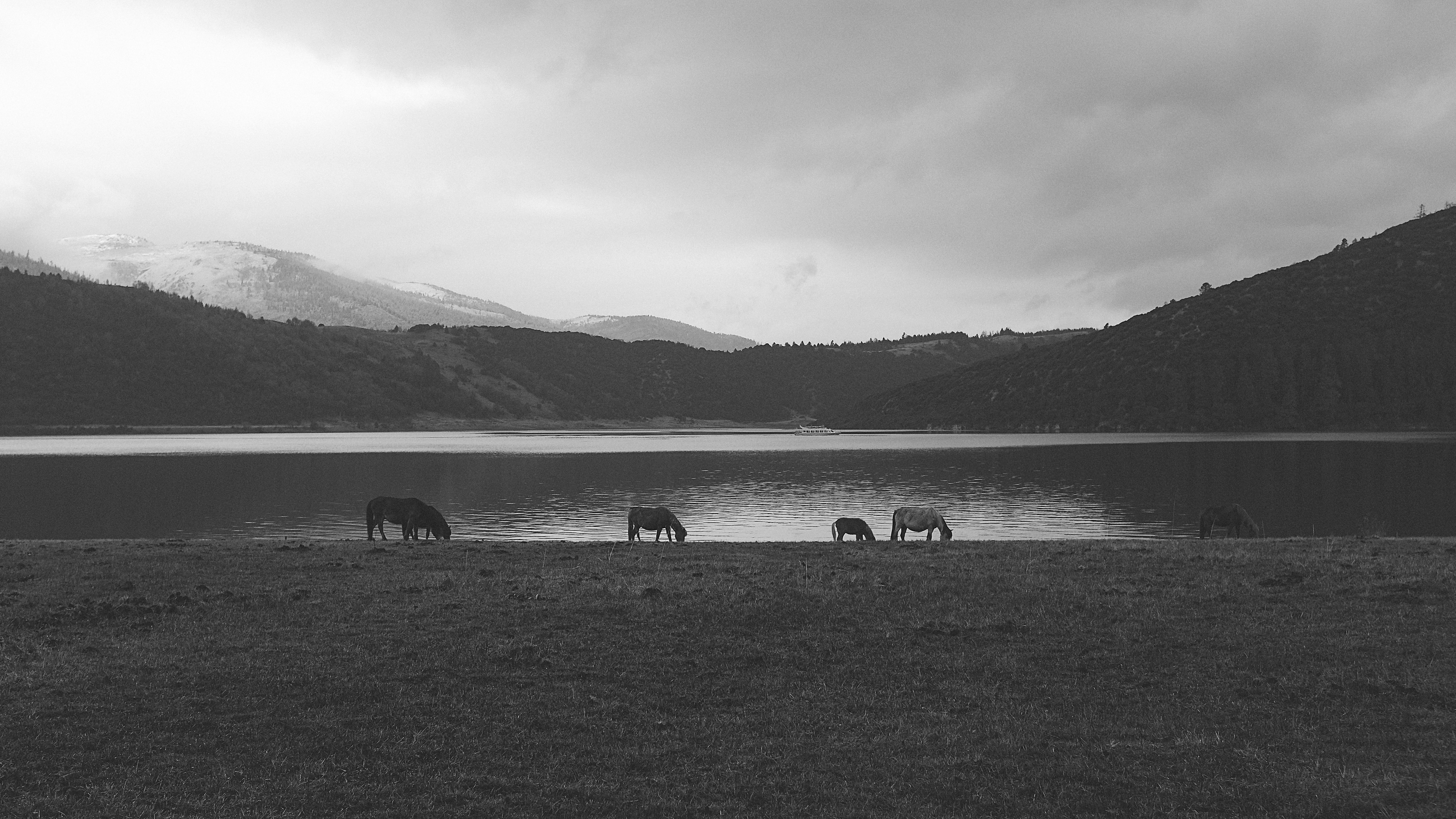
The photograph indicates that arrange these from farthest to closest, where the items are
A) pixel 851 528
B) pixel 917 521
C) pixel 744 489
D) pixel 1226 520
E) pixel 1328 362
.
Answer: pixel 1328 362
pixel 744 489
pixel 1226 520
pixel 851 528
pixel 917 521

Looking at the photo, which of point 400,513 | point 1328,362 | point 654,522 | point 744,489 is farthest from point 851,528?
point 1328,362

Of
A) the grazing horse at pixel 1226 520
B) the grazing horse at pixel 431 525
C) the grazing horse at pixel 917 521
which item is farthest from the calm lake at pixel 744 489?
the grazing horse at pixel 917 521

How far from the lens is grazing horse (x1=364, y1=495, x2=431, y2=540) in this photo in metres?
36.2

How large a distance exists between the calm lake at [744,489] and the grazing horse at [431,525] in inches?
305

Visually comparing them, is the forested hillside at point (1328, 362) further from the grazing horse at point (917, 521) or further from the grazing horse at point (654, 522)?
the grazing horse at point (654, 522)

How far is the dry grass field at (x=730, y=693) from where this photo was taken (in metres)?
9.84

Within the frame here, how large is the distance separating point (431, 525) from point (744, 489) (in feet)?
131

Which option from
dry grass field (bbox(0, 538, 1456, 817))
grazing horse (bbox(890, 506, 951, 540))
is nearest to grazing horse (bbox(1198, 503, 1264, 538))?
grazing horse (bbox(890, 506, 951, 540))

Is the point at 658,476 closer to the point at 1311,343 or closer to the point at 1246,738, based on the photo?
the point at 1246,738

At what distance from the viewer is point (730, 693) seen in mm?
13414

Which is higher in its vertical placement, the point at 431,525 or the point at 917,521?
the point at 917,521

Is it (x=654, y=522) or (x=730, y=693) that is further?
(x=654, y=522)

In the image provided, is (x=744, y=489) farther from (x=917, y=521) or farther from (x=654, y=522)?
(x=917, y=521)

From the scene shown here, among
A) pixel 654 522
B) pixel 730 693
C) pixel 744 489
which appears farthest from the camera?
pixel 744 489
